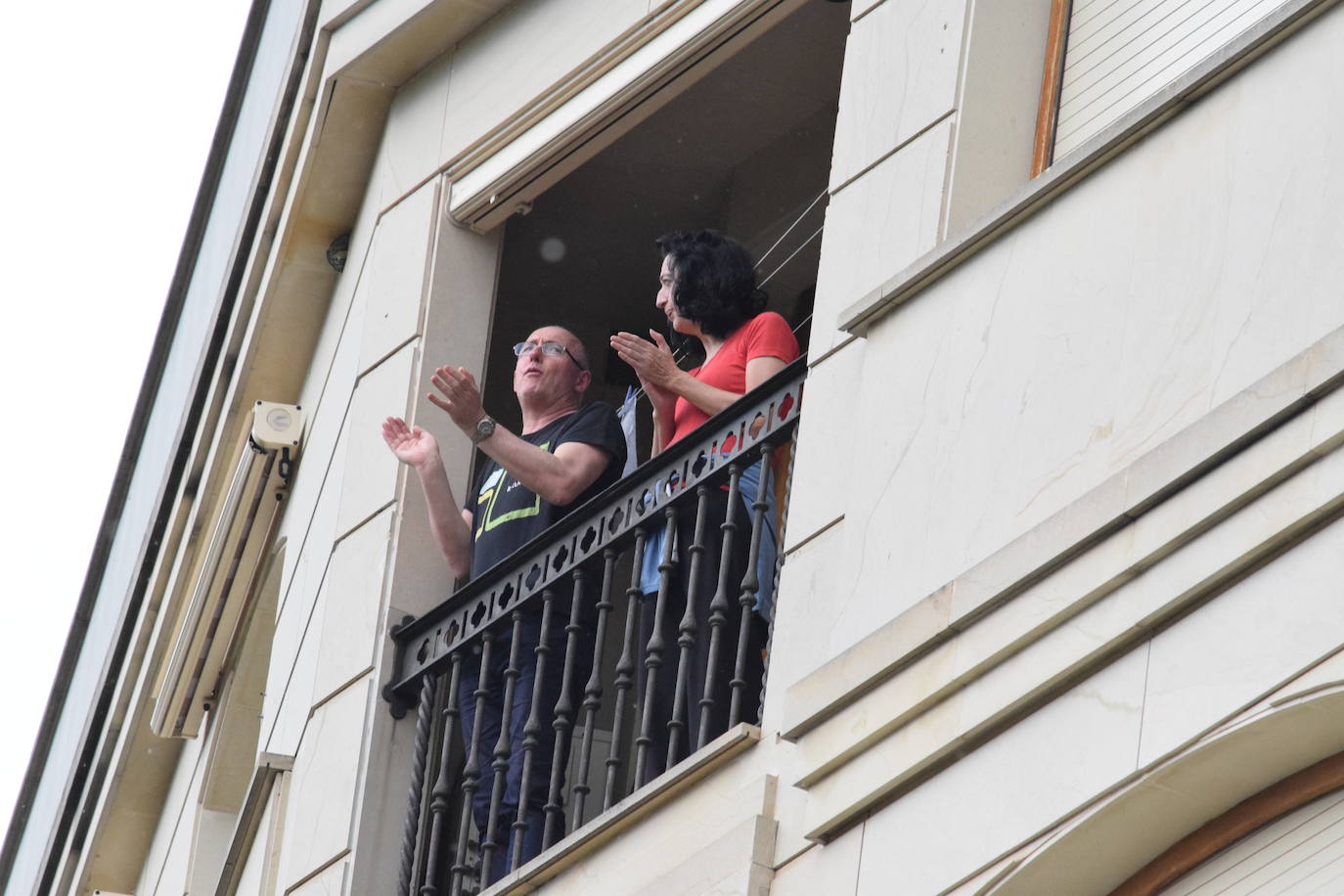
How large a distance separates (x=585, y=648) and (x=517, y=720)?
33cm

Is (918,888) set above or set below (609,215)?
below

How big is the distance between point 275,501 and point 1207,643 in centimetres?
711

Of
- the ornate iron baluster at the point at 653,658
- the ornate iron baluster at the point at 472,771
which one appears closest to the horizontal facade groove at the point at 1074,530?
the ornate iron baluster at the point at 653,658

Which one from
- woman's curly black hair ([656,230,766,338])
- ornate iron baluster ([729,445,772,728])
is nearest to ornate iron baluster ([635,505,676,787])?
ornate iron baluster ([729,445,772,728])

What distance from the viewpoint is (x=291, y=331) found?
1198cm

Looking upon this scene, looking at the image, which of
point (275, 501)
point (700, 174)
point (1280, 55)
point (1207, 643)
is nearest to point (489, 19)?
point (700, 174)

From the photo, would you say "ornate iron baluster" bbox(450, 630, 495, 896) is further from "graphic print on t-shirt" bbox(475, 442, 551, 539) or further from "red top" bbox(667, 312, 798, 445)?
"red top" bbox(667, 312, 798, 445)

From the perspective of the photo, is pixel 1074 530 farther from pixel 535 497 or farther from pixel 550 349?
pixel 550 349

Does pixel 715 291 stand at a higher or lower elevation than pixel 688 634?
higher

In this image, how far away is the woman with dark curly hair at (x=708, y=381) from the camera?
24.7ft

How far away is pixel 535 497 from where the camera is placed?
877cm

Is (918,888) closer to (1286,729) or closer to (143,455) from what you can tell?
(1286,729)

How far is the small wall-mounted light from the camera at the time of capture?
37.2 feet

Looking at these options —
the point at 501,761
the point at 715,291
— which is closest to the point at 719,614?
the point at 501,761
